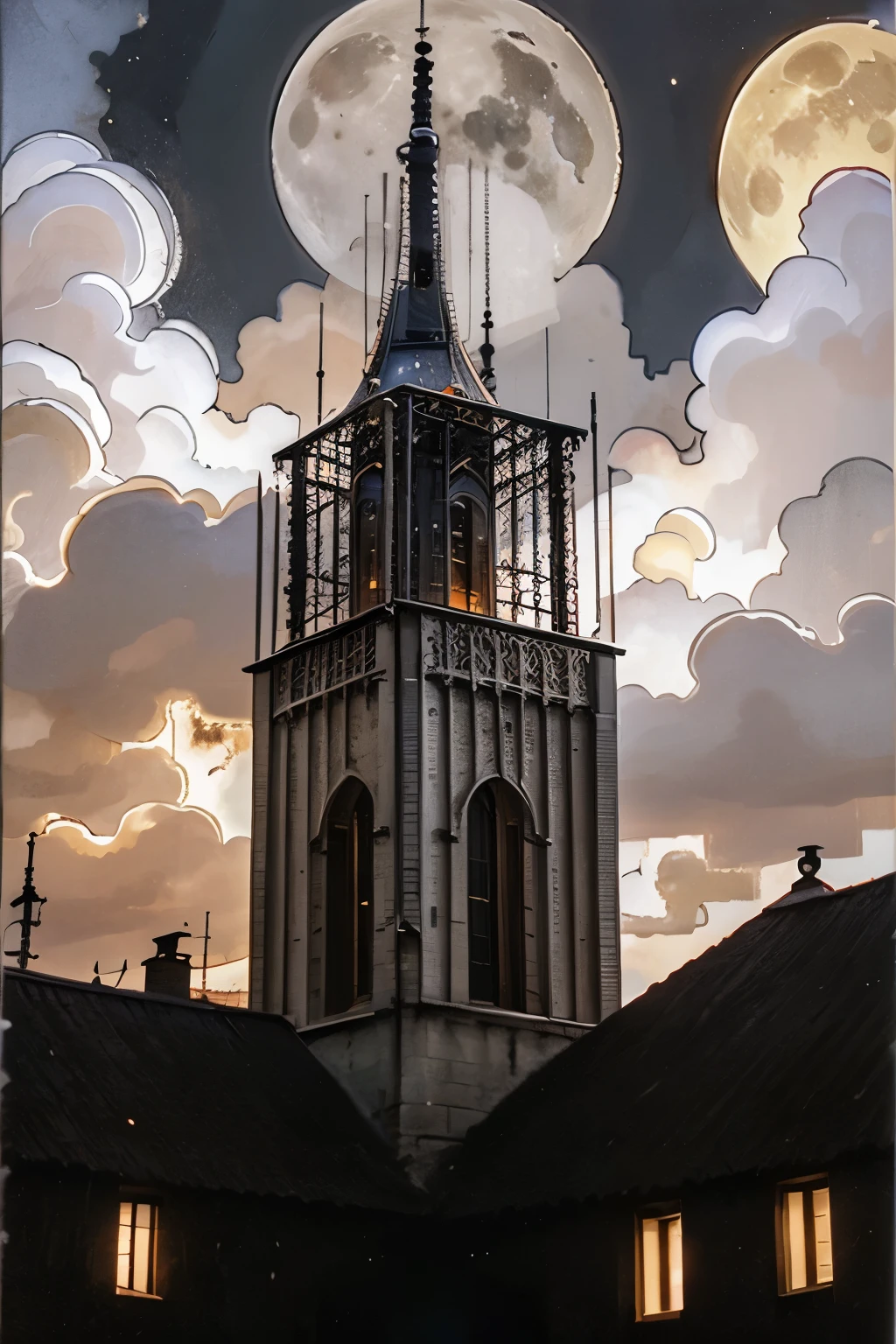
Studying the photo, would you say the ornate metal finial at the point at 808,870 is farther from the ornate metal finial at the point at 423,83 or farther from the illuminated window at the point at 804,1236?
the ornate metal finial at the point at 423,83

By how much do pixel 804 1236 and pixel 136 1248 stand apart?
354 cm

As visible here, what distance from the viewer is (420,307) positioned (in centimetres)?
1449

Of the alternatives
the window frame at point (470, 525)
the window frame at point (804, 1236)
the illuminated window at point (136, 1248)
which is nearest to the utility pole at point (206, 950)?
the illuminated window at point (136, 1248)

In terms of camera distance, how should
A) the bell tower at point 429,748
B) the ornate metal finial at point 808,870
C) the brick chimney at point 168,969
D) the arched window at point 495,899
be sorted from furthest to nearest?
Answer: 1. the arched window at point 495,899
2. the bell tower at point 429,748
3. the ornate metal finial at point 808,870
4. the brick chimney at point 168,969

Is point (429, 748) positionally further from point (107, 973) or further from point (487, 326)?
point (487, 326)

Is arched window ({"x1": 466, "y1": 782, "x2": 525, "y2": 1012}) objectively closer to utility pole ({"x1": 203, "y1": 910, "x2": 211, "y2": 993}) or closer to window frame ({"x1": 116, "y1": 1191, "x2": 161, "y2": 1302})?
utility pole ({"x1": 203, "y1": 910, "x2": 211, "y2": 993})

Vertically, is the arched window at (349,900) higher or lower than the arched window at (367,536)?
lower

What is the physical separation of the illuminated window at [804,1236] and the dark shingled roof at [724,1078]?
154mm

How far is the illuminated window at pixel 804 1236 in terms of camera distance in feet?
36.5

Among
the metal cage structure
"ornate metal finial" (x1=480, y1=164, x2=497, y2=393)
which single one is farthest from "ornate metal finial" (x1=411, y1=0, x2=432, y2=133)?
the metal cage structure

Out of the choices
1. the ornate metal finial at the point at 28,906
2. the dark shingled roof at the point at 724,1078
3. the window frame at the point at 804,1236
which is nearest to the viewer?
the window frame at the point at 804,1236

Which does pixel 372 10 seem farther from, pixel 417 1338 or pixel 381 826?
pixel 417 1338

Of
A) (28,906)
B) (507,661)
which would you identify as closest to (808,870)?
(507,661)

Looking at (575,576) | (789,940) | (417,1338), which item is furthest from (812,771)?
(417,1338)
